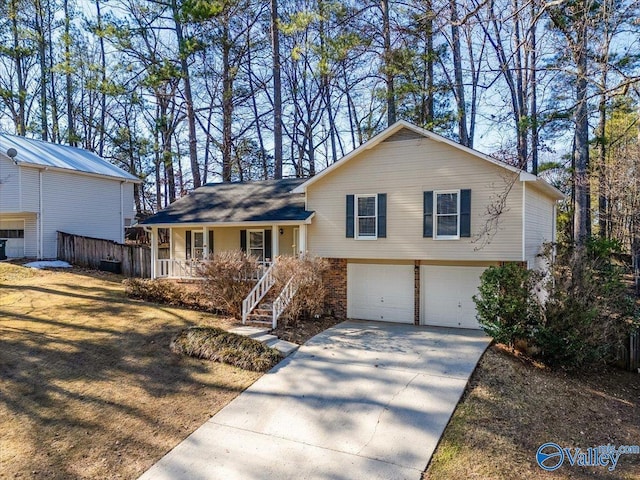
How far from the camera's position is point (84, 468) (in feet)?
17.4

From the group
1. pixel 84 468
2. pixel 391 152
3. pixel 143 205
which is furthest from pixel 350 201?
pixel 143 205

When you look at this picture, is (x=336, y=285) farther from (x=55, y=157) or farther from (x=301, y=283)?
(x=55, y=157)

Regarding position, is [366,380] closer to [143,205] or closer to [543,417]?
[543,417]

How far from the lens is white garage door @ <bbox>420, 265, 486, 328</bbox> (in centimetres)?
1224

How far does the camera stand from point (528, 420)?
22.0ft

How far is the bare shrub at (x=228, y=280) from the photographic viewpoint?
447 inches

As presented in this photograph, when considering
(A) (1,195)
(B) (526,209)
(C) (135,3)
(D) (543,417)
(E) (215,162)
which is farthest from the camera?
(E) (215,162)

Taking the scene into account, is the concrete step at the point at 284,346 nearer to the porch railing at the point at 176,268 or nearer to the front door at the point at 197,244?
the porch railing at the point at 176,268

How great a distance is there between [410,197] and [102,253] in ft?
46.9

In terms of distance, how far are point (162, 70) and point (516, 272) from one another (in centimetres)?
1844

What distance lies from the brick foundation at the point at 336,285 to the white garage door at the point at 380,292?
163 mm

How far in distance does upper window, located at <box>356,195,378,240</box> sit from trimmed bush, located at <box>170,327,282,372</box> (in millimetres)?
5370

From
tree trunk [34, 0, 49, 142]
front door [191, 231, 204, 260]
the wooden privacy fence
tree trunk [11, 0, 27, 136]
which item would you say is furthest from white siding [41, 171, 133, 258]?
tree trunk [11, 0, 27, 136]

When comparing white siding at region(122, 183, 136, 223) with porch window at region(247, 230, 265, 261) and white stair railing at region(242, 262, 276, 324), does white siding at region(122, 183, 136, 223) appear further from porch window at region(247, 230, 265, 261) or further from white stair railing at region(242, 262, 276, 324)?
white stair railing at region(242, 262, 276, 324)
